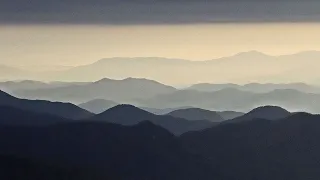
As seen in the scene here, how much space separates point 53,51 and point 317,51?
70 centimetres

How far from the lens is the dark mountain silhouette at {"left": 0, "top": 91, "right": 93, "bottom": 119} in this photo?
107 centimetres

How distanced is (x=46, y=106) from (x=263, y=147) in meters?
0.57

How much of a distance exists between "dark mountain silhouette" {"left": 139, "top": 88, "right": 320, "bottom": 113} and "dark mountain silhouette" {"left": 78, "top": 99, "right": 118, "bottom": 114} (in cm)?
9

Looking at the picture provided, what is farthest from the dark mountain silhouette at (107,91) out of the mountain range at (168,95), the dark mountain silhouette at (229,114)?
the dark mountain silhouette at (229,114)

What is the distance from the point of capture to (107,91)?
3.53 ft

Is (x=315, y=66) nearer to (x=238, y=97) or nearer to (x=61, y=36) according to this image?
(x=238, y=97)

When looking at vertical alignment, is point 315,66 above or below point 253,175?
above

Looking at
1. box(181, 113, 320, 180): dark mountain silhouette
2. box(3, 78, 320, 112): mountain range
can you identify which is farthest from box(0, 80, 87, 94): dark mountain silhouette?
box(181, 113, 320, 180): dark mountain silhouette

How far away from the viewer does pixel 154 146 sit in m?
1.05

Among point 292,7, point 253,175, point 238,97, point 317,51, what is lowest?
point 253,175

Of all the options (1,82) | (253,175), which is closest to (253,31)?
(253,175)

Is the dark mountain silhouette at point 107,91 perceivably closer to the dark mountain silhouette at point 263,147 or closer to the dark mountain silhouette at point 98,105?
the dark mountain silhouette at point 98,105

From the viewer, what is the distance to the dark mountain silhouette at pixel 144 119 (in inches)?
41.6

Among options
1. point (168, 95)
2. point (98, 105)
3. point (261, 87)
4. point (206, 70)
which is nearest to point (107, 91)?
point (98, 105)
